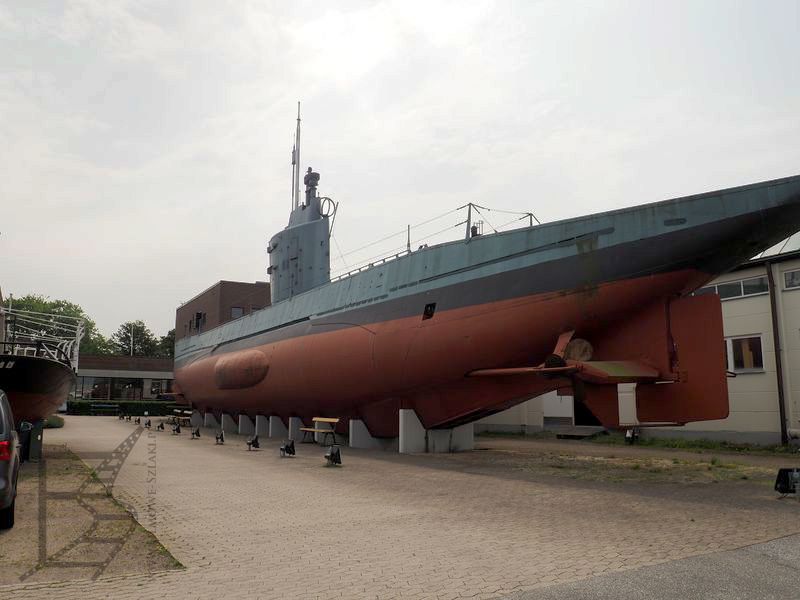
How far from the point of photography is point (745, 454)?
16.2 meters

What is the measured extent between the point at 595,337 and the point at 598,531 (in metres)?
5.89

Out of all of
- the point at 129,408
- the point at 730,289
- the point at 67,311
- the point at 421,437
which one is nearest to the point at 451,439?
the point at 421,437

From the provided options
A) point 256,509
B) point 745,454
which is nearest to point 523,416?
point 745,454

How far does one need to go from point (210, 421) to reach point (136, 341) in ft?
252

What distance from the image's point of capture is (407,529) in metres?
6.97

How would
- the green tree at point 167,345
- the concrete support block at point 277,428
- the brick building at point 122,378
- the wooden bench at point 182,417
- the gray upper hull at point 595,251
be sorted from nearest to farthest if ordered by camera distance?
1. the gray upper hull at point 595,251
2. the concrete support block at point 277,428
3. the wooden bench at point 182,417
4. the brick building at point 122,378
5. the green tree at point 167,345

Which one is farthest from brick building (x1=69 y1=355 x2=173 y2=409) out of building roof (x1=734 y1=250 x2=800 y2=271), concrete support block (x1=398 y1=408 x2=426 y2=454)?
building roof (x1=734 y1=250 x2=800 y2=271)

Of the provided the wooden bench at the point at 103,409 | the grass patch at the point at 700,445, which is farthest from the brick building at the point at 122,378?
the grass patch at the point at 700,445

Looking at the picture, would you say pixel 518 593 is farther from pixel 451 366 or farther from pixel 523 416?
pixel 523 416

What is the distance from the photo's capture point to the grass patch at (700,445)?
16828 mm

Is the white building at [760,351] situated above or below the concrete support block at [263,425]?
above

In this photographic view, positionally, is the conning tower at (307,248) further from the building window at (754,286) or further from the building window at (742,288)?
the building window at (754,286)

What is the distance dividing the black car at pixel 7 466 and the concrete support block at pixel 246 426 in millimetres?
17954

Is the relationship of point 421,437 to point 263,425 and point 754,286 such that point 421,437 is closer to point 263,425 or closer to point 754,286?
point 263,425
